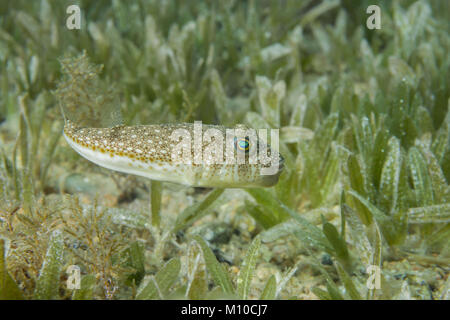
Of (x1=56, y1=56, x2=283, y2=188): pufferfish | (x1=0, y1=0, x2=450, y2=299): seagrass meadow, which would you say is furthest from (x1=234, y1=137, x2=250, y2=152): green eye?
(x1=0, y1=0, x2=450, y2=299): seagrass meadow

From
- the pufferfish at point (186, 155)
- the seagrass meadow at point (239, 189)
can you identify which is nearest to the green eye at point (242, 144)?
the pufferfish at point (186, 155)

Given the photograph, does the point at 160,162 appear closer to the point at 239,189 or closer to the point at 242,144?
the point at 242,144

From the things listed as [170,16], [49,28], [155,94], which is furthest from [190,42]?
[49,28]

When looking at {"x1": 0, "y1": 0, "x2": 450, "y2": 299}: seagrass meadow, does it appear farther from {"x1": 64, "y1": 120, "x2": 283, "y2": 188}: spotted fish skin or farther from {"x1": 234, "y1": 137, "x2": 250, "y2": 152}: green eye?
{"x1": 234, "y1": 137, "x2": 250, "y2": 152}: green eye

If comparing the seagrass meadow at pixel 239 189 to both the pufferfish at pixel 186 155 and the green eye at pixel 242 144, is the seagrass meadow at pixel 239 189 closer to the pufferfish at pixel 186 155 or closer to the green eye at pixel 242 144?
the pufferfish at pixel 186 155

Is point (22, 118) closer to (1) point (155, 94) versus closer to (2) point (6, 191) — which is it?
(2) point (6, 191)

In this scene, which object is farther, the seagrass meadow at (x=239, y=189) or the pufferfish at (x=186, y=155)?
the seagrass meadow at (x=239, y=189)
